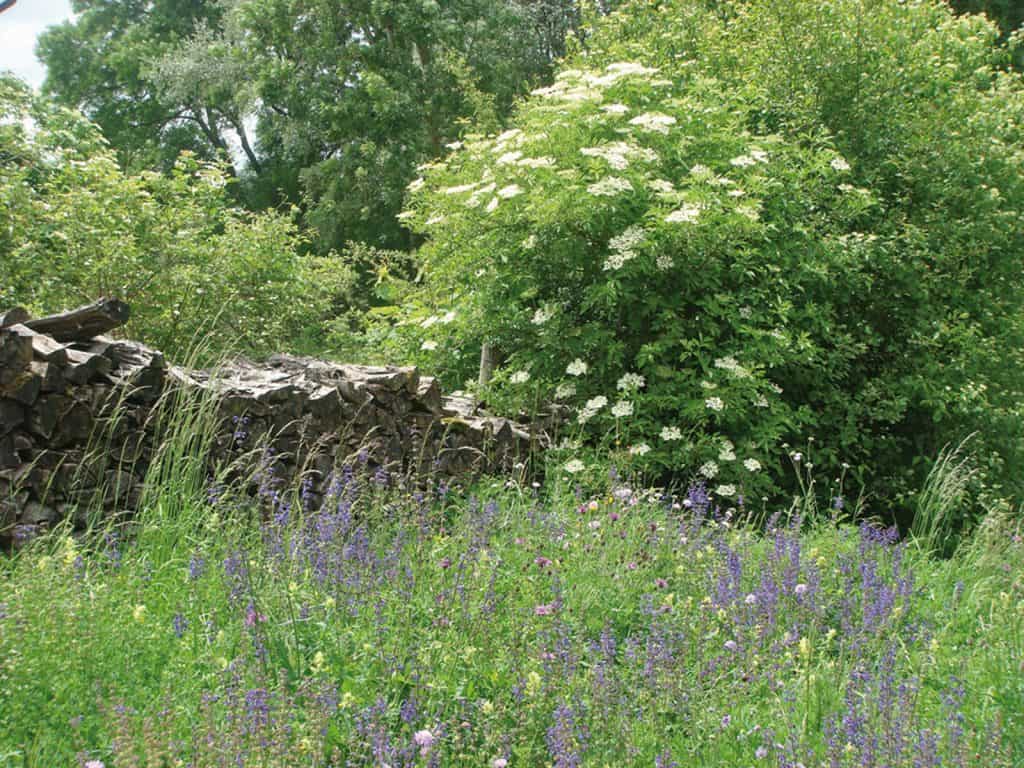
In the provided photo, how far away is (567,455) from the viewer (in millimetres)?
5855

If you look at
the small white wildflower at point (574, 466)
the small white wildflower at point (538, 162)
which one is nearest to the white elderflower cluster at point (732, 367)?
the small white wildflower at point (574, 466)

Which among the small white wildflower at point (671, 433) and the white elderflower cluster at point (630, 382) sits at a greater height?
the white elderflower cluster at point (630, 382)

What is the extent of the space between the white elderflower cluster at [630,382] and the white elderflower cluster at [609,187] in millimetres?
1184

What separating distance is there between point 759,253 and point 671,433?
156 cm

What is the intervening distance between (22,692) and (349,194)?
1669 cm

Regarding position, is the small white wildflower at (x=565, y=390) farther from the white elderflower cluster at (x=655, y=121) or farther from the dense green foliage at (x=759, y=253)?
the white elderflower cluster at (x=655, y=121)

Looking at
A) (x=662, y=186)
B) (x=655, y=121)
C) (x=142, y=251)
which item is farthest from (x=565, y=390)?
(x=142, y=251)

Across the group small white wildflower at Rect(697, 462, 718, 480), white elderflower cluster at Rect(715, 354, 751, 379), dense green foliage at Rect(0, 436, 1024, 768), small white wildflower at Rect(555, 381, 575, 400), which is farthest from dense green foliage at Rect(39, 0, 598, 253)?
dense green foliage at Rect(0, 436, 1024, 768)

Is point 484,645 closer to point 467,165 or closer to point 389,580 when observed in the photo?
point 389,580

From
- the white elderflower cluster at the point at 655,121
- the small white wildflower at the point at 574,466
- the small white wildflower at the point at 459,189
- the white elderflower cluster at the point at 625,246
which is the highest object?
the white elderflower cluster at the point at 655,121

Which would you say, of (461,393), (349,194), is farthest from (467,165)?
(349,194)

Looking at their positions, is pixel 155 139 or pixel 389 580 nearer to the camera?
pixel 389 580

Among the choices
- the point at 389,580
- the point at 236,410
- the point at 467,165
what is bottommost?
the point at 389,580

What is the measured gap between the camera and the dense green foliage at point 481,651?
7.69 feet
